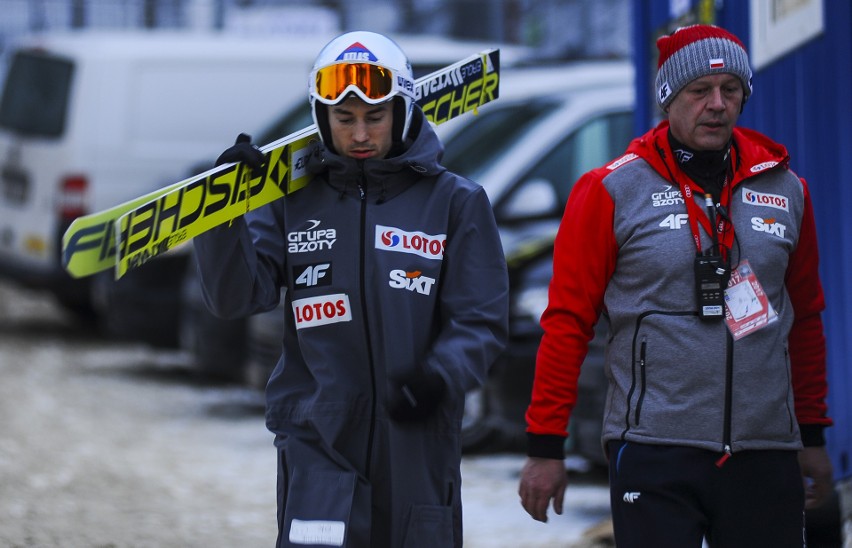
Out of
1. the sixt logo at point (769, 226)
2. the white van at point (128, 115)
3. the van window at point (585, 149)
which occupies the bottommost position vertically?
the sixt logo at point (769, 226)

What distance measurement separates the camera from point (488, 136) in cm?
834

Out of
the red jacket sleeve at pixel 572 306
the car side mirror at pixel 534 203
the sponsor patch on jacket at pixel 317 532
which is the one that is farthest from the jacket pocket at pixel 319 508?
the car side mirror at pixel 534 203

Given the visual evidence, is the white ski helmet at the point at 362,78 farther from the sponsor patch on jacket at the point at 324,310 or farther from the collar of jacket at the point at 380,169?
the sponsor patch on jacket at the point at 324,310

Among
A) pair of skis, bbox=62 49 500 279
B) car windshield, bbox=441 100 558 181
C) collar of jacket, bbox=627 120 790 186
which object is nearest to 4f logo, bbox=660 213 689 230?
collar of jacket, bbox=627 120 790 186

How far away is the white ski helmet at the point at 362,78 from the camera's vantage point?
3379 millimetres

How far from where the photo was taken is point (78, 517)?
6539mm

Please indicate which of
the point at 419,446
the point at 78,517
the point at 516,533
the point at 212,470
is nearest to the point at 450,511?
the point at 419,446

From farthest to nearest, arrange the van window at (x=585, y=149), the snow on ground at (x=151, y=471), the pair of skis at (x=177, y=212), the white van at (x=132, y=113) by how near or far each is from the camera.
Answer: the white van at (x=132, y=113), the van window at (x=585, y=149), the snow on ground at (x=151, y=471), the pair of skis at (x=177, y=212)

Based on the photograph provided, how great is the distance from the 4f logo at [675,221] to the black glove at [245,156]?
0.91 m

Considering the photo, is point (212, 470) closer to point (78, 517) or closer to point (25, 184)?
point (78, 517)

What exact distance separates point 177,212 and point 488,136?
5183 millimetres

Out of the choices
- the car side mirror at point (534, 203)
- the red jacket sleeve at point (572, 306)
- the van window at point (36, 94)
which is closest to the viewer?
the red jacket sleeve at point (572, 306)

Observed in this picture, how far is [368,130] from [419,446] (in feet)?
2.35

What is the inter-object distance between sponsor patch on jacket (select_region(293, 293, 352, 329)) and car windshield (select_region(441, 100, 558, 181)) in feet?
15.4
